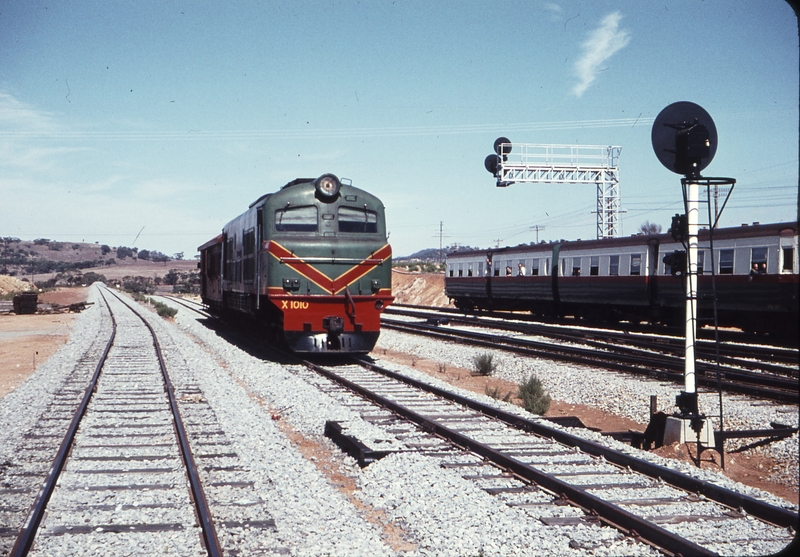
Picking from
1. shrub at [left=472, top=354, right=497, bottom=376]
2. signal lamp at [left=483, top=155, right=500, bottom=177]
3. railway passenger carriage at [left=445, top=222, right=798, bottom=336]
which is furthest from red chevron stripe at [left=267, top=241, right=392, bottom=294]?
signal lamp at [left=483, top=155, right=500, bottom=177]

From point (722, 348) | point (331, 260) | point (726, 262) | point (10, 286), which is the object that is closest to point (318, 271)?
point (331, 260)

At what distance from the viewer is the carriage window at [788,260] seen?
1873 centimetres

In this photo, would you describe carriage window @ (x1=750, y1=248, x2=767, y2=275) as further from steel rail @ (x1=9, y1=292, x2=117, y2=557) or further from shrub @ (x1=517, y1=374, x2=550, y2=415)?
steel rail @ (x1=9, y1=292, x2=117, y2=557)

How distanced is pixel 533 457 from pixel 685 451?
5.53 feet

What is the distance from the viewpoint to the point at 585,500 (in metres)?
5.59

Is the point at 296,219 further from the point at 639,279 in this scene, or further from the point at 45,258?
the point at 45,258

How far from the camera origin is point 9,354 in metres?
18.7

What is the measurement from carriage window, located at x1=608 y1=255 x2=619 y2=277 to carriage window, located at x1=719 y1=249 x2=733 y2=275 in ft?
15.2

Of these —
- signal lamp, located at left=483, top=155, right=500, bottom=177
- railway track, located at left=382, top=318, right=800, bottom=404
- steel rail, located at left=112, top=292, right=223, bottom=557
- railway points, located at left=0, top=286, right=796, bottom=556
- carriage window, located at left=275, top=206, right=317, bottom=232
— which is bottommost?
railway points, located at left=0, top=286, right=796, bottom=556

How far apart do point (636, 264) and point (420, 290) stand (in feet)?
129

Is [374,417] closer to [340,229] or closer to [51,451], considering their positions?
[51,451]

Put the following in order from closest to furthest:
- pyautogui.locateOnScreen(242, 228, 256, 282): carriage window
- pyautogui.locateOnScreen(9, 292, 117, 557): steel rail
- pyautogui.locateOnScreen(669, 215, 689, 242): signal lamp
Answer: pyautogui.locateOnScreen(9, 292, 117, 557): steel rail
pyautogui.locateOnScreen(669, 215, 689, 242): signal lamp
pyautogui.locateOnScreen(242, 228, 256, 282): carriage window

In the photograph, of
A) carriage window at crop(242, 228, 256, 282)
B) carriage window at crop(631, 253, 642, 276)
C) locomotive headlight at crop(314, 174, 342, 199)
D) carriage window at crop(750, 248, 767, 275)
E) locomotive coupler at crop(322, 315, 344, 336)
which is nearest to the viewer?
locomotive coupler at crop(322, 315, 344, 336)

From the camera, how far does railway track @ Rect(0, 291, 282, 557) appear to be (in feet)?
16.4
